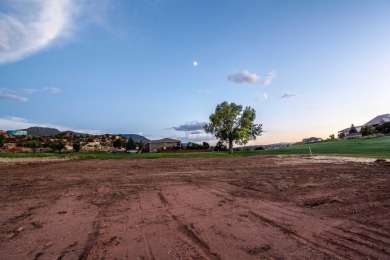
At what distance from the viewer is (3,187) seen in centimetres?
1249

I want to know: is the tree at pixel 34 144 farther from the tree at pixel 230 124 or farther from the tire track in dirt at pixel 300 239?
the tire track in dirt at pixel 300 239

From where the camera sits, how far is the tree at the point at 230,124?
55.2 m

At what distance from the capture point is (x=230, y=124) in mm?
56125

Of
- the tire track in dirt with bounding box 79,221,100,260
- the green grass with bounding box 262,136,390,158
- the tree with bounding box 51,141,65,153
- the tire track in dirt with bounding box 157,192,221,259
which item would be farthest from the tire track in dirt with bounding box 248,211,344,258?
the tree with bounding box 51,141,65,153

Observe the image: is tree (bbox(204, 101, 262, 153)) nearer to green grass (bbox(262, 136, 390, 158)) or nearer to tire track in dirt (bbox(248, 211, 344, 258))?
green grass (bbox(262, 136, 390, 158))


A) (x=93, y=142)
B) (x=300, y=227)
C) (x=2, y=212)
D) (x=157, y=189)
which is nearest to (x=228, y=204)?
(x=300, y=227)

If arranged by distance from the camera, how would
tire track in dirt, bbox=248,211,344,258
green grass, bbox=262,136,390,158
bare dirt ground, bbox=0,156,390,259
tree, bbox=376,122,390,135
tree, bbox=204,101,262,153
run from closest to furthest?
tire track in dirt, bbox=248,211,344,258, bare dirt ground, bbox=0,156,390,259, green grass, bbox=262,136,390,158, tree, bbox=204,101,262,153, tree, bbox=376,122,390,135

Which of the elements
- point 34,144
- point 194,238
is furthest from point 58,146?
point 194,238

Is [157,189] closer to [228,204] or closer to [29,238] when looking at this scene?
[228,204]

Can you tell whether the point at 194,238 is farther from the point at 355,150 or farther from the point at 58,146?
the point at 58,146

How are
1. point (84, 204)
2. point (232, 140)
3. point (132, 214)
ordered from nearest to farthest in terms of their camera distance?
point (132, 214), point (84, 204), point (232, 140)

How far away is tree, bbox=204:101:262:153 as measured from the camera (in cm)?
5525

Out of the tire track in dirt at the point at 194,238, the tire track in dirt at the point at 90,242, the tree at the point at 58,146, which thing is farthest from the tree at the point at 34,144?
the tire track in dirt at the point at 194,238

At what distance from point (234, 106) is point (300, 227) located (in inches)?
2029
